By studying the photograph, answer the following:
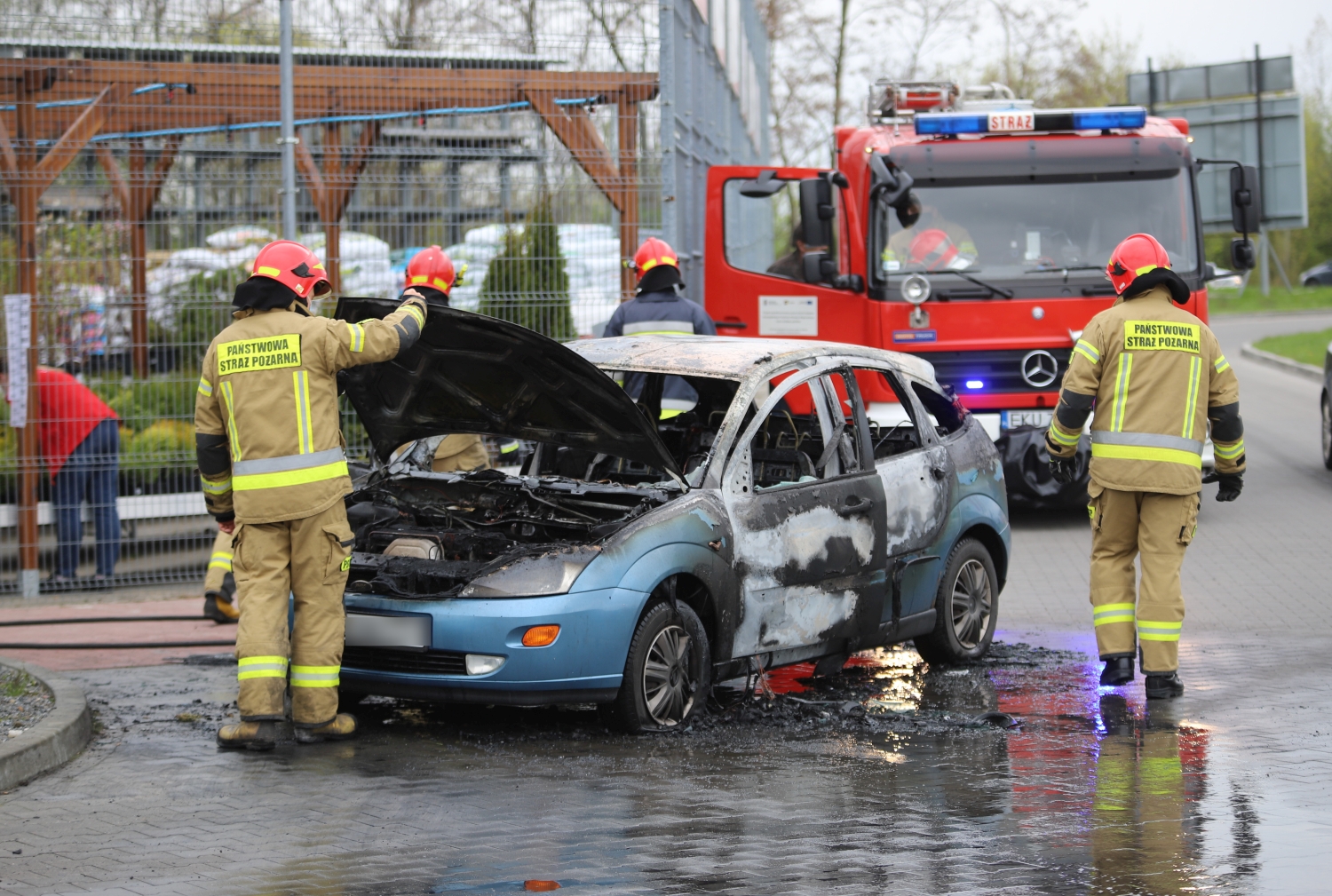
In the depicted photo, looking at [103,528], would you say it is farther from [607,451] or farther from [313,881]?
[313,881]

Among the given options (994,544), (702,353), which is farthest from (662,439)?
(994,544)

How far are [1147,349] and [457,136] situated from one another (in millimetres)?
5682

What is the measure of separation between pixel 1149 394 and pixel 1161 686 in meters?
1.25

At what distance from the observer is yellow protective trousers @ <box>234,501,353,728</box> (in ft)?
20.3

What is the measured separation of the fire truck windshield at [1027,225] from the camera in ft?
38.0

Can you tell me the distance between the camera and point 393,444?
7406 millimetres

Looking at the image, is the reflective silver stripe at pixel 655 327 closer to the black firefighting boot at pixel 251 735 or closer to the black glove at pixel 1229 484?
the black glove at pixel 1229 484

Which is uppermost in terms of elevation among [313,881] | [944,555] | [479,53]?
[479,53]

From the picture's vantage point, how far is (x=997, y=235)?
1162 cm

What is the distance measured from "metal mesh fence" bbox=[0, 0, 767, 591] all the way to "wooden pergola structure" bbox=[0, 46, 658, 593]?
2cm

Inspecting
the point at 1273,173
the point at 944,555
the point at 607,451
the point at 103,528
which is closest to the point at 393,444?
the point at 607,451

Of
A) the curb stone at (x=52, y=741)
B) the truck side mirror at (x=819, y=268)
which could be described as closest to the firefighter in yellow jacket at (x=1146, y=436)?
the curb stone at (x=52, y=741)

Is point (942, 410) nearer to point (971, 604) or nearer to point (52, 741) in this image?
point (971, 604)

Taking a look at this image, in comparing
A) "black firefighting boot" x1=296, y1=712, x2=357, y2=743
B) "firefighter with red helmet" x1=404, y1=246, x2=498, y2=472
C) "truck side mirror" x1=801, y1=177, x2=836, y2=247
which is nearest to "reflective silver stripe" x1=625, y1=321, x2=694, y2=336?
"firefighter with red helmet" x1=404, y1=246, x2=498, y2=472
